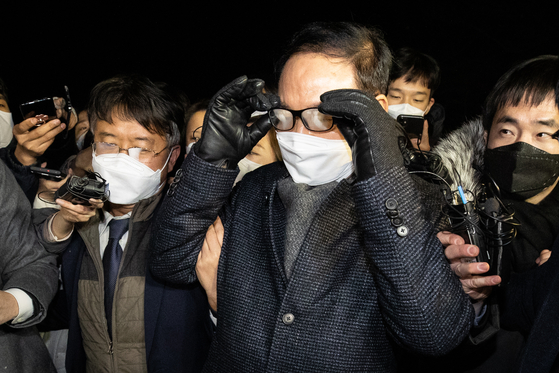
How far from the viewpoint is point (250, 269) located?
5.06 ft

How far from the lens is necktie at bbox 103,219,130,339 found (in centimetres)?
202

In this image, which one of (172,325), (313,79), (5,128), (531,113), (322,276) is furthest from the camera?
(5,128)

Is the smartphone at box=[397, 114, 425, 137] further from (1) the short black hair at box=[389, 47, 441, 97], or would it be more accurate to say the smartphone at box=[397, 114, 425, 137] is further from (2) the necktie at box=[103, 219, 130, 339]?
(2) the necktie at box=[103, 219, 130, 339]

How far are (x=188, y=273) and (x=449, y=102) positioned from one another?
10.2 feet

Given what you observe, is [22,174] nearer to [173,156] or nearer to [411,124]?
[173,156]

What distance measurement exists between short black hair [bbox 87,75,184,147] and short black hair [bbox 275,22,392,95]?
0.89 m

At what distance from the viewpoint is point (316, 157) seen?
1557 mm

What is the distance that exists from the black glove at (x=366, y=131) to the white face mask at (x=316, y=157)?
0.19m

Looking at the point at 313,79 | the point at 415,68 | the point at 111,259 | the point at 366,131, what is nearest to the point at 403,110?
the point at 415,68

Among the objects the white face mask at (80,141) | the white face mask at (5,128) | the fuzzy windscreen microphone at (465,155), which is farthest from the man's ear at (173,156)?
the fuzzy windscreen microphone at (465,155)

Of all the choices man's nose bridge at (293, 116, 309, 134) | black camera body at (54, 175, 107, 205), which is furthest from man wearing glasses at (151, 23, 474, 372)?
black camera body at (54, 175, 107, 205)

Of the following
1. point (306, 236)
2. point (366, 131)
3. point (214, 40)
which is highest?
point (366, 131)

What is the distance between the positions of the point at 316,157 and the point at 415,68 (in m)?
1.86

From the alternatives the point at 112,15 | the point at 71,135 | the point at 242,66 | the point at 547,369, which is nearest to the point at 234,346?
the point at 547,369
